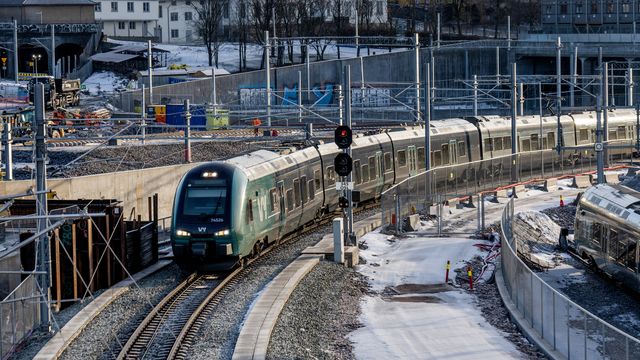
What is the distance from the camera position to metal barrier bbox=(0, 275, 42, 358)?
2084 cm

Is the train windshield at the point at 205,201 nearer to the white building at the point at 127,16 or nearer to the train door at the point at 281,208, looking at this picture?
the train door at the point at 281,208

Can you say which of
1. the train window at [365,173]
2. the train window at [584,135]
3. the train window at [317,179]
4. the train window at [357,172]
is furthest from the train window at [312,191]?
the train window at [584,135]

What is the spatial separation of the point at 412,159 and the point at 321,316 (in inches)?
791

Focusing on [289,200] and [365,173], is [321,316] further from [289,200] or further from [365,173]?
[365,173]

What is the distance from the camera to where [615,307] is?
27.7 m

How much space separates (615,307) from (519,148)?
2363cm

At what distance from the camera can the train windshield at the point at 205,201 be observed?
1096 inches

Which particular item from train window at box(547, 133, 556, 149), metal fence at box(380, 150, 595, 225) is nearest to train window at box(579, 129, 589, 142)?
train window at box(547, 133, 556, 149)

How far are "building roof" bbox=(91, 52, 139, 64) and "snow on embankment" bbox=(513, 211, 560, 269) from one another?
57053 mm

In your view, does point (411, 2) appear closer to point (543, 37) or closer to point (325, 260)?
point (543, 37)

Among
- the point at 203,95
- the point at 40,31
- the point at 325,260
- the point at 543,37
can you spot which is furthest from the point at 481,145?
the point at 40,31

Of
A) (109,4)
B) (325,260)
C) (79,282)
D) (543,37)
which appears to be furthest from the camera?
(109,4)

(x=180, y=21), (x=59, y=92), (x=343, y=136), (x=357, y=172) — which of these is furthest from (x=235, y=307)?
(x=180, y=21)

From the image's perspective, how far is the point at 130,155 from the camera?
167ft
